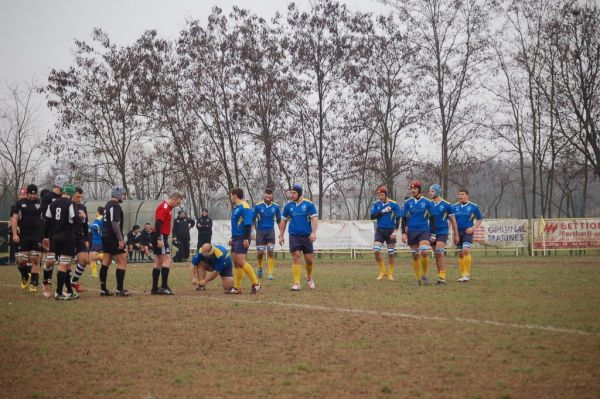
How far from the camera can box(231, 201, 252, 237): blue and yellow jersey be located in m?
14.5

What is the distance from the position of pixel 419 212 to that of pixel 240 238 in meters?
4.50

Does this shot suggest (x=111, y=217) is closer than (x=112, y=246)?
Yes

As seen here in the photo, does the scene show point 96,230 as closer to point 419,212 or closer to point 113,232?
point 113,232

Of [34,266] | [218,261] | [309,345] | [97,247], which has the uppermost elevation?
[97,247]

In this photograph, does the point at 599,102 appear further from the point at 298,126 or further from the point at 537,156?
the point at 298,126

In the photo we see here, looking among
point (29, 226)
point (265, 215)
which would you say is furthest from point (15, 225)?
point (265, 215)

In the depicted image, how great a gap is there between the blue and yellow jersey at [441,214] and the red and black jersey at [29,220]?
30.2ft

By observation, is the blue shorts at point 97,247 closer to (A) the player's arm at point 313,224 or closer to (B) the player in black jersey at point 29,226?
(B) the player in black jersey at point 29,226

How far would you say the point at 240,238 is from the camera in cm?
1473

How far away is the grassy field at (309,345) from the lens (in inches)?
249

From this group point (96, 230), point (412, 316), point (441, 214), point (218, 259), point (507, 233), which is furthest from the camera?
point (507, 233)

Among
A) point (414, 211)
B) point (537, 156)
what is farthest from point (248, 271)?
point (537, 156)

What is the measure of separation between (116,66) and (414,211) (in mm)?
29118

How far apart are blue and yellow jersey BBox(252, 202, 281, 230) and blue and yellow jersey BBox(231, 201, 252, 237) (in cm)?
556
